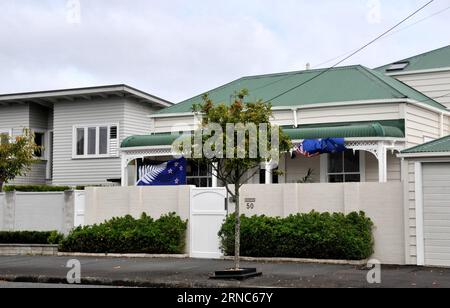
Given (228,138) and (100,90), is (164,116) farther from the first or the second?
(228,138)

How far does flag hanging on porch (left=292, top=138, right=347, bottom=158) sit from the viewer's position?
20.8 metres

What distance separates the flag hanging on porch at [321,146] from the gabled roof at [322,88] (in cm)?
272

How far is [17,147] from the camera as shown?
2559cm

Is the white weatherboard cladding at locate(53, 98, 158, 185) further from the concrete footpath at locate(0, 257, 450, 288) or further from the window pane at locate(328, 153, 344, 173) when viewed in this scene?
the concrete footpath at locate(0, 257, 450, 288)

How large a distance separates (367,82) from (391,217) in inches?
327

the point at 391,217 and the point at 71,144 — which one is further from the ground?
the point at 71,144

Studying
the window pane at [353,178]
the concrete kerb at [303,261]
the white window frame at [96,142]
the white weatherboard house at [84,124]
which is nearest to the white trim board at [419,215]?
the concrete kerb at [303,261]

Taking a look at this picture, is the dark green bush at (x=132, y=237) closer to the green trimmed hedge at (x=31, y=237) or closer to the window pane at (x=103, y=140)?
the green trimmed hedge at (x=31, y=237)

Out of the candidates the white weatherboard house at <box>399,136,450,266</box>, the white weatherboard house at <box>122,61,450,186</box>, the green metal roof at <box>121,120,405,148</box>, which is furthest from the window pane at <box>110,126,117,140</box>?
the white weatherboard house at <box>399,136,450,266</box>

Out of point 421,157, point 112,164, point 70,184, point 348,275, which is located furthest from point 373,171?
point 70,184

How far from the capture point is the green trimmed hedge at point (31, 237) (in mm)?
20984

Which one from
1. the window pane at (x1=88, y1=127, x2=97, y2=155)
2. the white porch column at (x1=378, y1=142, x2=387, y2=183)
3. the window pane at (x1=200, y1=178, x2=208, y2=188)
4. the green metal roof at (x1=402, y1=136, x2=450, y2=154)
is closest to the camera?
the green metal roof at (x1=402, y1=136, x2=450, y2=154)
